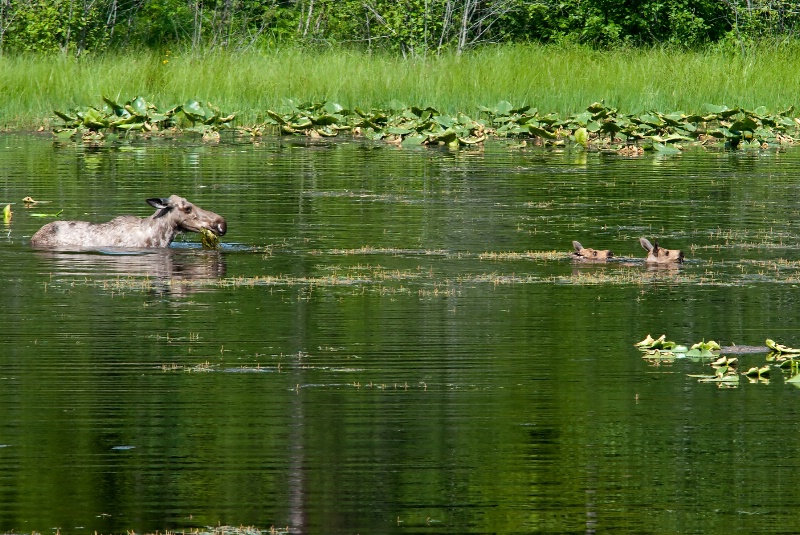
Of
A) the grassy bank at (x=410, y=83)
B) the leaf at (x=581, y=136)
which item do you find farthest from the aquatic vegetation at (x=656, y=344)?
the grassy bank at (x=410, y=83)

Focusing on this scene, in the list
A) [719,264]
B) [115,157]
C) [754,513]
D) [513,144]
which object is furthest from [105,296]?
[513,144]

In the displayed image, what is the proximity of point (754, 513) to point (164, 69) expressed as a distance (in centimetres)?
2552

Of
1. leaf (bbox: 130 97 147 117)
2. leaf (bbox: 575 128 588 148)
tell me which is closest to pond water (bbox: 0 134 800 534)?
leaf (bbox: 575 128 588 148)

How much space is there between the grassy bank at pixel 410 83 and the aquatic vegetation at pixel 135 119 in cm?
111

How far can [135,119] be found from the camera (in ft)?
89.9

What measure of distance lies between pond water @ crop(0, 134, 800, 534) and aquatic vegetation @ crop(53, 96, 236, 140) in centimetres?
849

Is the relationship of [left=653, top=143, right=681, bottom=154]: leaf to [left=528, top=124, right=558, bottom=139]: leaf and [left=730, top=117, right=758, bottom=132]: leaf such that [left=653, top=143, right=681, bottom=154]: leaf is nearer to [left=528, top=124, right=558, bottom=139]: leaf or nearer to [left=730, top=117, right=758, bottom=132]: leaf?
[left=730, top=117, right=758, bottom=132]: leaf

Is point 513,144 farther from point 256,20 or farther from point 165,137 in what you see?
point 256,20

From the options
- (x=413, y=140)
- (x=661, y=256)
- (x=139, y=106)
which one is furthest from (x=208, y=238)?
(x=139, y=106)

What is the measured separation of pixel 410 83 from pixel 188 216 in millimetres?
15466

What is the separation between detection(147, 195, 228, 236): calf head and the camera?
15.2 m

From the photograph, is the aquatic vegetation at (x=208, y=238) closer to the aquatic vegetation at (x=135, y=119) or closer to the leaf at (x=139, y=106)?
the aquatic vegetation at (x=135, y=119)

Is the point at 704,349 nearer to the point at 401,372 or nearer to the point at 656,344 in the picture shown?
the point at 656,344

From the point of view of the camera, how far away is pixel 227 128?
28531 millimetres
